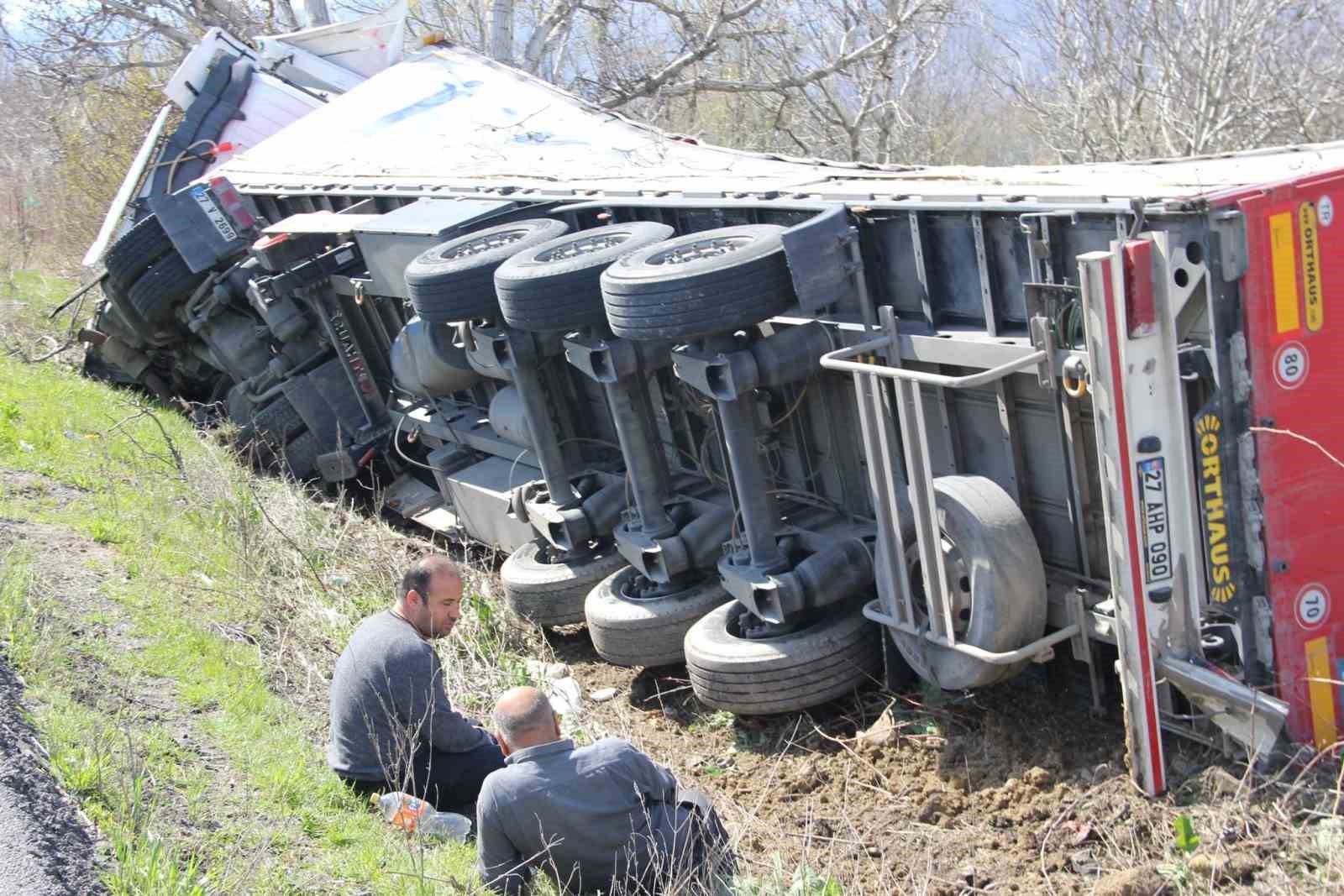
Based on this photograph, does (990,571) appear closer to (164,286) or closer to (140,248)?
(164,286)

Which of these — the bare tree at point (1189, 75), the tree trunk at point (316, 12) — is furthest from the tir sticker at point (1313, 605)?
the tree trunk at point (316, 12)

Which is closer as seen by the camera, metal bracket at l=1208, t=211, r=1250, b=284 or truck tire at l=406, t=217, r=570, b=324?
metal bracket at l=1208, t=211, r=1250, b=284

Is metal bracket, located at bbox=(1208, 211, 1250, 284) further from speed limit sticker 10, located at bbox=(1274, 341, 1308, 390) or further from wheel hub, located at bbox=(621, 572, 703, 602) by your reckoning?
wheel hub, located at bbox=(621, 572, 703, 602)

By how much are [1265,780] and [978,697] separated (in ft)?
4.10

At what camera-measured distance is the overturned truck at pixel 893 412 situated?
3.88 m

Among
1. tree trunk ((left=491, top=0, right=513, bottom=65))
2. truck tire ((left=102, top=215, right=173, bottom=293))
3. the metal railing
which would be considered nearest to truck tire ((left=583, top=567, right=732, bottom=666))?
the metal railing

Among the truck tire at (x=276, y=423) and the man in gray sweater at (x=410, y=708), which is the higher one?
the man in gray sweater at (x=410, y=708)

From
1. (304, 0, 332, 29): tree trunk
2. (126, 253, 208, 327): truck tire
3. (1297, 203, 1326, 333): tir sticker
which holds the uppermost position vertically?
(304, 0, 332, 29): tree trunk

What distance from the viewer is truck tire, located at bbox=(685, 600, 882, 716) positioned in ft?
17.2

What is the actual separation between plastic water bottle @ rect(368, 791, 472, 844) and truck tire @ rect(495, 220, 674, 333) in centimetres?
217

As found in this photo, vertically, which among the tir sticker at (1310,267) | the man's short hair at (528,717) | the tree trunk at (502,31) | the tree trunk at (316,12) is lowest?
the man's short hair at (528,717)

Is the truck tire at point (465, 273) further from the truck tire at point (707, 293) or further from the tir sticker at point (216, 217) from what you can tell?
the tir sticker at point (216, 217)

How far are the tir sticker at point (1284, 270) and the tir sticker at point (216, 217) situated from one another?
804cm

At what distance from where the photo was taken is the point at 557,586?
6594mm
